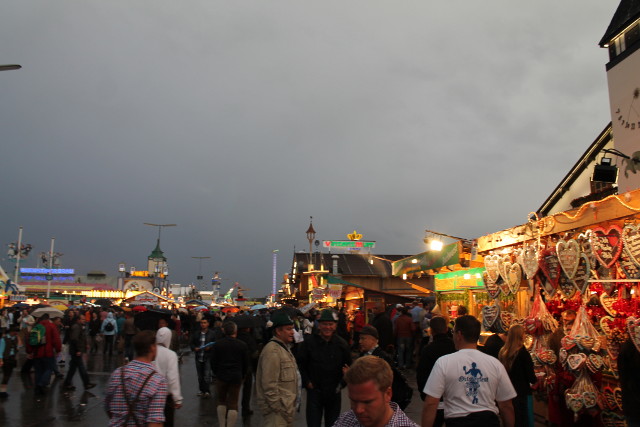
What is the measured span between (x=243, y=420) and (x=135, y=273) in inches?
5055

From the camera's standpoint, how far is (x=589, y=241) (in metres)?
7.75

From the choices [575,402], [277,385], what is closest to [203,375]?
[277,385]

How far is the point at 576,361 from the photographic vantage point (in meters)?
7.30

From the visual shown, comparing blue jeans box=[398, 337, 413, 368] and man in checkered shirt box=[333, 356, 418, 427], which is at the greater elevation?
man in checkered shirt box=[333, 356, 418, 427]

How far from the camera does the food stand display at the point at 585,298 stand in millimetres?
7164

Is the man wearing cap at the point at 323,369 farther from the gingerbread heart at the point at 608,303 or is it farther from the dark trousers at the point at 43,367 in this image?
the dark trousers at the point at 43,367

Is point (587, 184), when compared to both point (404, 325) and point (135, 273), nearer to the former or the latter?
point (404, 325)

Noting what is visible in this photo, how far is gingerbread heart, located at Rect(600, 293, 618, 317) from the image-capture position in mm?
7461

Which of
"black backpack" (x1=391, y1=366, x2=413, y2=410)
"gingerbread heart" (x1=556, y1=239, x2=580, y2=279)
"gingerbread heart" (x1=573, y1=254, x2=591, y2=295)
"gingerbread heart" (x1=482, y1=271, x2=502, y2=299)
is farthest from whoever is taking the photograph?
"gingerbread heart" (x1=482, y1=271, x2=502, y2=299)

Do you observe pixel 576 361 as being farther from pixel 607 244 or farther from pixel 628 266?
pixel 607 244

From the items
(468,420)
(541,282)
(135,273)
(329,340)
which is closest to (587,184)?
(541,282)

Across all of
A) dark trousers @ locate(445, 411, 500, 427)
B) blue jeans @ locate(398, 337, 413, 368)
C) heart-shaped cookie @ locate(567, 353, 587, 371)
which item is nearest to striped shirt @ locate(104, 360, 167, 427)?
dark trousers @ locate(445, 411, 500, 427)

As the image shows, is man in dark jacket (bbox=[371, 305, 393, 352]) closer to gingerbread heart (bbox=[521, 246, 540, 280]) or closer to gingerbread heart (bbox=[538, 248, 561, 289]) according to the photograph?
gingerbread heart (bbox=[521, 246, 540, 280])

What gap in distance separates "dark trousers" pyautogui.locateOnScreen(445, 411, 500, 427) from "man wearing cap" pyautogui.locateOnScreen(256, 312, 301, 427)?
1.95 m
